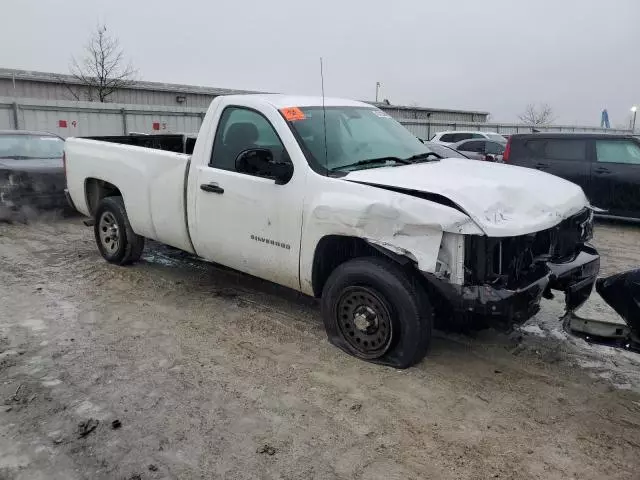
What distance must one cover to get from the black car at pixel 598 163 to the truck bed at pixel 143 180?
7.60m

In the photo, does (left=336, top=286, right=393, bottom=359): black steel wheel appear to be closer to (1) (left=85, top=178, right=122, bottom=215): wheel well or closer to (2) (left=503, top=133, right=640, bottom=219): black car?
(1) (left=85, top=178, right=122, bottom=215): wheel well

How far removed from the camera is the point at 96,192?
6.93 metres

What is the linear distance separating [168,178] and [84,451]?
3032 millimetres

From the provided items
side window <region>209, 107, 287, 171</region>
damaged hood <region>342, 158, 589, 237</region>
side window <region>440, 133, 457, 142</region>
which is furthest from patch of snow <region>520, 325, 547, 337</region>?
side window <region>440, 133, 457, 142</region>

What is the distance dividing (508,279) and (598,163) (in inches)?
303

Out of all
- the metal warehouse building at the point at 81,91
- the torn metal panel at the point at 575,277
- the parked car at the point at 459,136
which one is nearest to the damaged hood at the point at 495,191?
the torn metal panel at the point at 575,277

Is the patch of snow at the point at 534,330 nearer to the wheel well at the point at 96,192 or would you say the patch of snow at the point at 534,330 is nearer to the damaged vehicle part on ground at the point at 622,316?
the damaged vehicle part on ground at the point at 622,316

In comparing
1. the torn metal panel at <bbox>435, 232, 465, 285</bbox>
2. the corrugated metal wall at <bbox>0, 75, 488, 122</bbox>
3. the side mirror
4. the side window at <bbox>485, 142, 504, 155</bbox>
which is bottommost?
the torn metal panel at <bbox>435, 232, 465, 285</bbox>

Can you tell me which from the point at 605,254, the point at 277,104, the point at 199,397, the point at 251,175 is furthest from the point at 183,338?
the point at 605,254

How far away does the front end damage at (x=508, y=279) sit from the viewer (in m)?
3.56

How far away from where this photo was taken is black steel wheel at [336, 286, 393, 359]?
13.2 feet

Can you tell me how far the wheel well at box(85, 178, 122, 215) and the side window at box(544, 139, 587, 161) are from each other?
8019 millimetres

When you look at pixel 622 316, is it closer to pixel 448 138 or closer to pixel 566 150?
pixel 566 150

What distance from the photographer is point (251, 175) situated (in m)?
4.73
